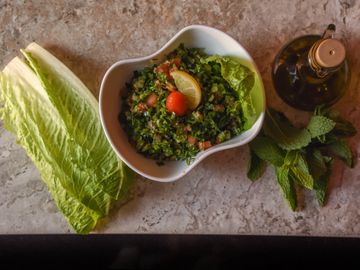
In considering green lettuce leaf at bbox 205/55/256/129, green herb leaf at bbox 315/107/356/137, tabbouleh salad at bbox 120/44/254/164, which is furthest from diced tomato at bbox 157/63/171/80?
green herb leaf at bbox 315/107/356/137

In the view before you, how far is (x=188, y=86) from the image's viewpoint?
3.18 ft

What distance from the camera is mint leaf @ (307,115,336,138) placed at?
972mm

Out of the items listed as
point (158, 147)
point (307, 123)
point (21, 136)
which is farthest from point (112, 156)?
point (307, 123)

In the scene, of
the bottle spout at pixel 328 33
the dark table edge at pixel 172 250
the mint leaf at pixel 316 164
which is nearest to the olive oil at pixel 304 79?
the bottle spout at pixel 328 33

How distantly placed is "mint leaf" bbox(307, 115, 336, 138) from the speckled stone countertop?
9 centimetres

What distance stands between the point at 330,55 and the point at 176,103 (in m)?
0.33

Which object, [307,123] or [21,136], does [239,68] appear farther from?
[21,136]

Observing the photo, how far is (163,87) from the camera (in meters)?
1.00

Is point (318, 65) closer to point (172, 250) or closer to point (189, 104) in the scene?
point (189, 104)

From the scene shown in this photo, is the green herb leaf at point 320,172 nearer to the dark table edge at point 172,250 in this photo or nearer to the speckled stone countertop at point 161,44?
the speckled stone countertop at point 161,44

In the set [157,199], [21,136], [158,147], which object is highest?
[21,136]

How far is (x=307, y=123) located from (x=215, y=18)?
34 cm

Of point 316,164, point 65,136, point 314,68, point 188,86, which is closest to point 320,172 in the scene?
point 316,164

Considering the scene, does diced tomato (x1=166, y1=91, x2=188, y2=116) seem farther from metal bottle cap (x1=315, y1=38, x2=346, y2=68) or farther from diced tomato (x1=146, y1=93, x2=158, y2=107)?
metal bottle cap (x1=315, y1=38, x2=346, y2=68)
